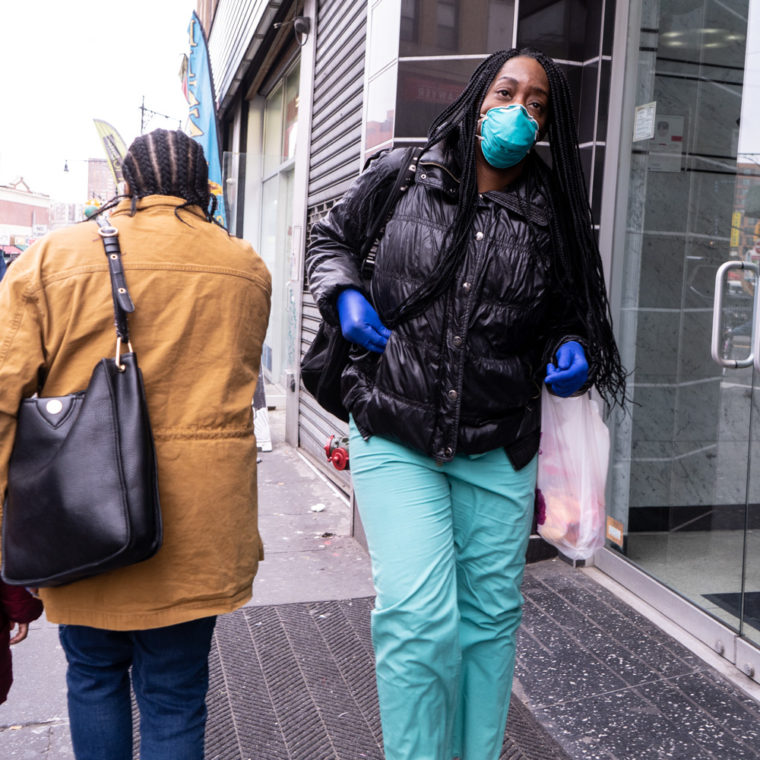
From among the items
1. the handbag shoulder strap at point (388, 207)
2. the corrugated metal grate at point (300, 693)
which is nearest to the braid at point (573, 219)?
the handbag shoulder strap at point (388, 207)

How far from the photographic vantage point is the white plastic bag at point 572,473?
97.3 inches

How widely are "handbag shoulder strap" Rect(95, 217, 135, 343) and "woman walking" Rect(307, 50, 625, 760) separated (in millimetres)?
593

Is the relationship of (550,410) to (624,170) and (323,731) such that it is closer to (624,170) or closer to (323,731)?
(323,731)

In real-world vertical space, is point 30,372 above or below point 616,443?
above

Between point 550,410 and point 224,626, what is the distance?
195cm

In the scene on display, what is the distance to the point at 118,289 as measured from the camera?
6.22 feet

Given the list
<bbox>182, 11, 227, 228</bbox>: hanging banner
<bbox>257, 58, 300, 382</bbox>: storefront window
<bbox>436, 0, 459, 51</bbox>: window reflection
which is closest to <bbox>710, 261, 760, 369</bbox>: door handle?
<bbox>436, 0, 459, 51</bbox>: window reflection

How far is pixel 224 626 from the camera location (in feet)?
12.4

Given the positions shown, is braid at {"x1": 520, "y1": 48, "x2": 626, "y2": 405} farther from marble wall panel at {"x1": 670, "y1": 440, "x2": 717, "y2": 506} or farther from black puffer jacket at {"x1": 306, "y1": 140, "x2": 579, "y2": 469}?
marble wall panel at {"x1": 670, "y1": 440, "x2": 717, "y2": 506}

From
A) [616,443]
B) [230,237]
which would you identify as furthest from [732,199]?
[230,237]

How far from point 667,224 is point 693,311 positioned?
0.43 m

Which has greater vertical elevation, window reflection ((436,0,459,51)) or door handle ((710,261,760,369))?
window reflection ((436,0,459,51))

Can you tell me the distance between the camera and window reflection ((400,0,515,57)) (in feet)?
14.0

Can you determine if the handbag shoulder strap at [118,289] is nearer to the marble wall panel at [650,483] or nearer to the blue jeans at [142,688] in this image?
the blue jeans at [142,688]
